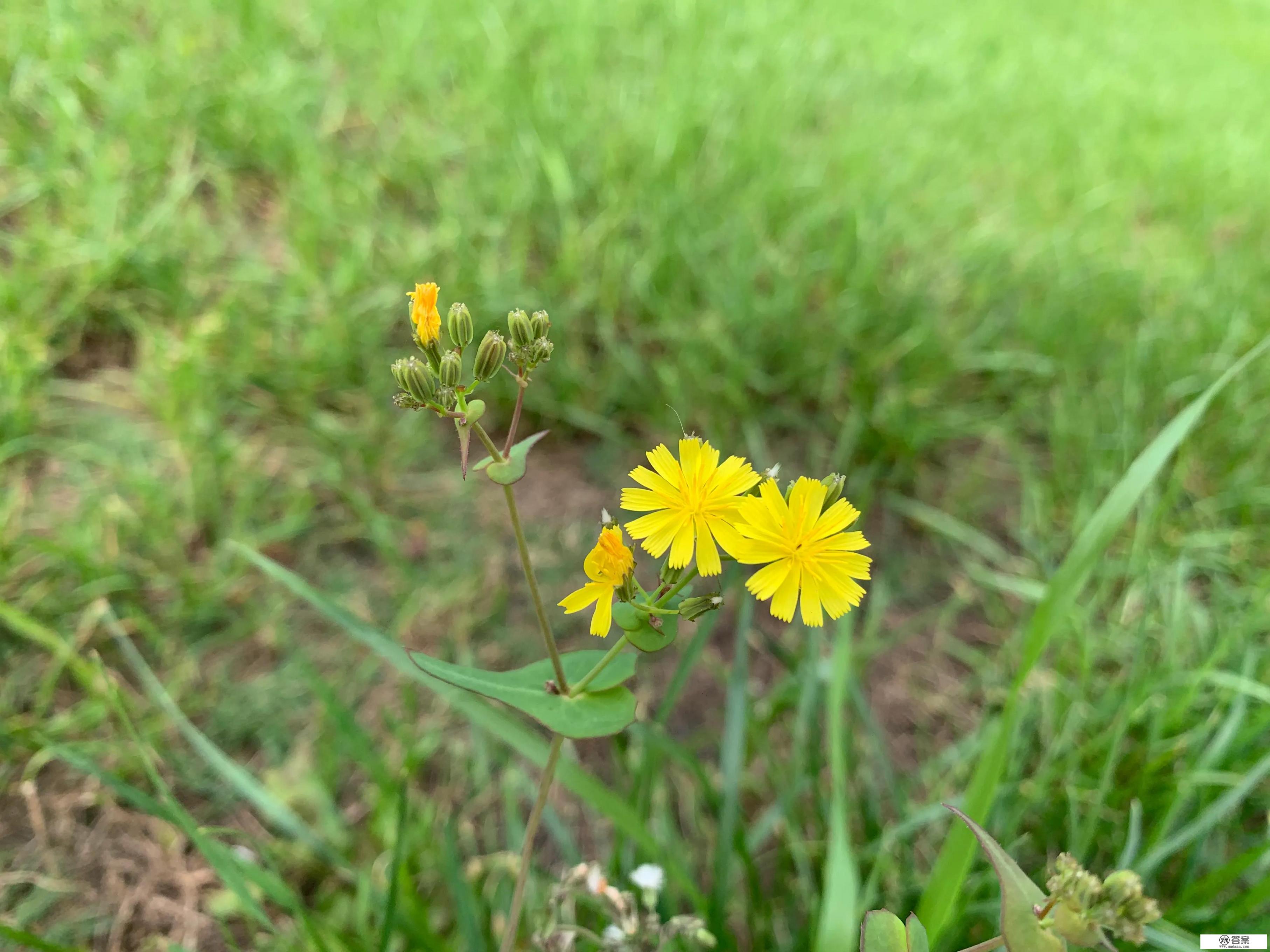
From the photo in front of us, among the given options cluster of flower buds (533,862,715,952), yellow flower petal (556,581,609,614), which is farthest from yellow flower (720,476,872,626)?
cluster of flower buds (533,862,715,952)

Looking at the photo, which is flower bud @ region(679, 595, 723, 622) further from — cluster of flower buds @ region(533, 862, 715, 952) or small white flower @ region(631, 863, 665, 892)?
small white flower @ region(631, 863, 665, 892)

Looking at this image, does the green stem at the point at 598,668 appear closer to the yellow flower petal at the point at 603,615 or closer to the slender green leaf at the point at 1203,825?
the yellow flower petal at the point at 603,615

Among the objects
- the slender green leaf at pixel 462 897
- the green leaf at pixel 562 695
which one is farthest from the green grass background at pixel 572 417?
the green leaf at pixel 562 695

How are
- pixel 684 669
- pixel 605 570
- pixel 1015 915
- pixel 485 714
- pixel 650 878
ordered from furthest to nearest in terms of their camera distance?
pixel 684 669
pixel 650 878
pixel 485 714
pixel 605 570
pixel 1015 915

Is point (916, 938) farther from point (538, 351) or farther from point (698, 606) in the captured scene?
point (538, 351)

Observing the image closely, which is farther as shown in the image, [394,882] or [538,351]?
[394,882]

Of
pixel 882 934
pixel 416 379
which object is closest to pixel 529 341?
pixel 416 379
